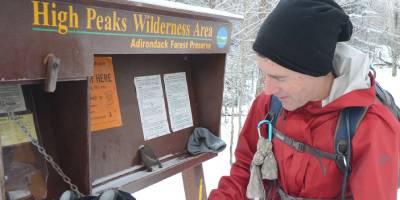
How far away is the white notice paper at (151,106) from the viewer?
9.47 feet

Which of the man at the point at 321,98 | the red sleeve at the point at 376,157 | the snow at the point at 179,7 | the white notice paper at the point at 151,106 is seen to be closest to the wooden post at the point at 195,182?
the white notice paper at the point at 151,106

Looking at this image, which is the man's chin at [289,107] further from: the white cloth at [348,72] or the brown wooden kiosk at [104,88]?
the brown wooden kiosk at [104,88]

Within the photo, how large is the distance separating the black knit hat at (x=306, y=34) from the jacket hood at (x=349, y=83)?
8 cm

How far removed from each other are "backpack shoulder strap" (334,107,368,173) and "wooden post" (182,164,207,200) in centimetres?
185

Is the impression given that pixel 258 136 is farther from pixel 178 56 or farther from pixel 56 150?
pixel 178 56

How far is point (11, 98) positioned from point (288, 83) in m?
1.38

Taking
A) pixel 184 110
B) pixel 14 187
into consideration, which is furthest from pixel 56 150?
pixel 184 110

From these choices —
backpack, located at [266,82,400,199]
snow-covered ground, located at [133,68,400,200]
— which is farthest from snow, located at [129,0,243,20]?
snow-covered ground, located at [133,68,400,200]

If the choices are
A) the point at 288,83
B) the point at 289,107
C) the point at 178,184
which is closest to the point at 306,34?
the point at 288,83

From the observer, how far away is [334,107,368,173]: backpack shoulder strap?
64.0 inches

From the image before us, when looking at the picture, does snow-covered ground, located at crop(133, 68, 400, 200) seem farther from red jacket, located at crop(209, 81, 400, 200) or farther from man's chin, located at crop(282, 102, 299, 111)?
man's chin, located at crop(282, 102, 299, 111)

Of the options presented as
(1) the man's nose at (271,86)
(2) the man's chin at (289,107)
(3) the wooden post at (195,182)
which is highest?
(1) the man's nose at (271,86)

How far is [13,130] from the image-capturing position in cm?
211

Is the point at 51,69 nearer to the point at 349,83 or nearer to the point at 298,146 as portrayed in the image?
the point at 298,146
